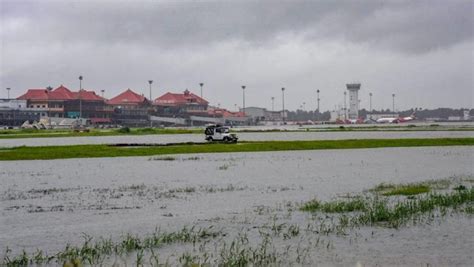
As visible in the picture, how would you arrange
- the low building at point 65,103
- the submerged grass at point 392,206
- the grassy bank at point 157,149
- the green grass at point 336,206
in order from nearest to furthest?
the submerged grass at point 392,206
the green grass at point 336,206
the grassy bank at point 157,149
the low building at point 65,103

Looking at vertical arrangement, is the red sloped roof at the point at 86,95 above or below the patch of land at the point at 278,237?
above

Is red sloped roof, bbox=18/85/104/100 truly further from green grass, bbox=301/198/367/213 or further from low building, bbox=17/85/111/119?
green grass, bbox=301/198/367/213

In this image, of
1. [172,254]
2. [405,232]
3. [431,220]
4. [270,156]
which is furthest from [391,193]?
[270,156]

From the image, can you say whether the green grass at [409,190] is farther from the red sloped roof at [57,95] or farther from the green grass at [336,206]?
the red sloped roof at [57,95]

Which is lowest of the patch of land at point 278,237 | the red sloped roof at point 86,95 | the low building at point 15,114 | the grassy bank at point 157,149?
the patch of land at point 278,237

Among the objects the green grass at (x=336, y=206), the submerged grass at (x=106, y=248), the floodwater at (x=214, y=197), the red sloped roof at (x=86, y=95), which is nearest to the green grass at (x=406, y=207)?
the green grass at (x=336, y=206)

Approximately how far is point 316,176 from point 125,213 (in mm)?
15376

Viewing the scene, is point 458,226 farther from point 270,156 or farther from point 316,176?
point 270,156

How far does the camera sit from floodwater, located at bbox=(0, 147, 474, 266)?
Result: 16859 millimetres

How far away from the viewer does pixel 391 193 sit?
26.6 meters

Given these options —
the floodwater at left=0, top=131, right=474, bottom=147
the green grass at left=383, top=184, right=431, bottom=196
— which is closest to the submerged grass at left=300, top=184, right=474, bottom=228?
the green grass at left=383, top=184, right=431, bottom=196

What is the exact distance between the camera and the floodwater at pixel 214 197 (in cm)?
1686

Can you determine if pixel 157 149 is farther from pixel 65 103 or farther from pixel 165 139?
pixel 65 103

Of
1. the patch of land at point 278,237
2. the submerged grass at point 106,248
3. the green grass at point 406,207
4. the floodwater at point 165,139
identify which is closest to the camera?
the submerged grass at point 106,248
